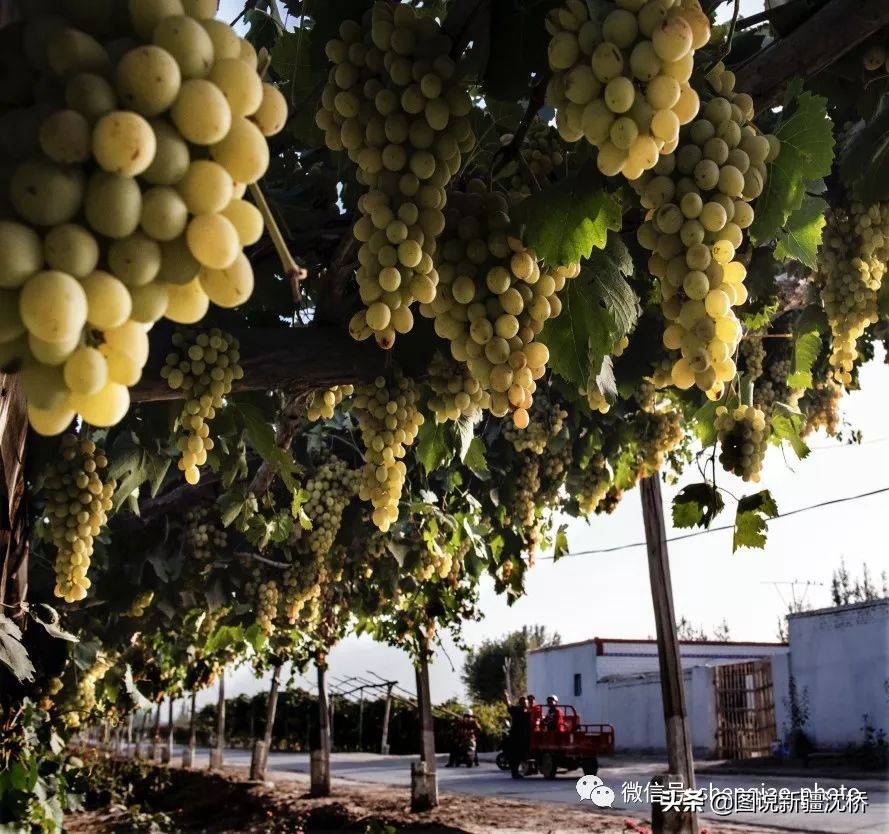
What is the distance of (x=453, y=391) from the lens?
2.15 m

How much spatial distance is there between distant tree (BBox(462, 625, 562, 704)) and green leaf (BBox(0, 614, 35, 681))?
36.5 metres

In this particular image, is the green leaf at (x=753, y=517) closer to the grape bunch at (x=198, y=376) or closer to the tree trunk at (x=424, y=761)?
the grape bunch at (x=198, y=376)

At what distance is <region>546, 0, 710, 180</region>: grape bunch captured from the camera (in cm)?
95

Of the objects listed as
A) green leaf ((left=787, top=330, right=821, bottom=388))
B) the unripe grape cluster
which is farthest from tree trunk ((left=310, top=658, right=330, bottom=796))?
green leaf ((left=787, top=330, right=821, bottom=388))

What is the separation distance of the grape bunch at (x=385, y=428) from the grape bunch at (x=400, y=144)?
809 mm

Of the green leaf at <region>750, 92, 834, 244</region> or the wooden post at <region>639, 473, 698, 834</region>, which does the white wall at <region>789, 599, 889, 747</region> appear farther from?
the green leaf at <region>750, 92, 834, 244</region>

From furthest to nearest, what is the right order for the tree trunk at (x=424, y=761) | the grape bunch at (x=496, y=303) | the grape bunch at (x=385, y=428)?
the tree trunk at (x=424, y=761) < the grape bunch at (x=385, y=428) < the grape bunch at (x=496, y=303)

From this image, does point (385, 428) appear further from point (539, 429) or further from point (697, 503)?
point (539, 429)

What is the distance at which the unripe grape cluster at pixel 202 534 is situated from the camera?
5.75 meters

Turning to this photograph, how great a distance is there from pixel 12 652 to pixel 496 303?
204 centimetres

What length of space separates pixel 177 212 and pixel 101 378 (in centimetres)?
12

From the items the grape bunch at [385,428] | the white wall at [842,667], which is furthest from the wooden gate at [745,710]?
the grape bunch at [385,428]

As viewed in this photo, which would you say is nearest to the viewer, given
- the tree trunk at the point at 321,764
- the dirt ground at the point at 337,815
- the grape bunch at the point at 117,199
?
the grape bunch at the point at 117,199

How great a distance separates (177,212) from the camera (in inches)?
22.2
